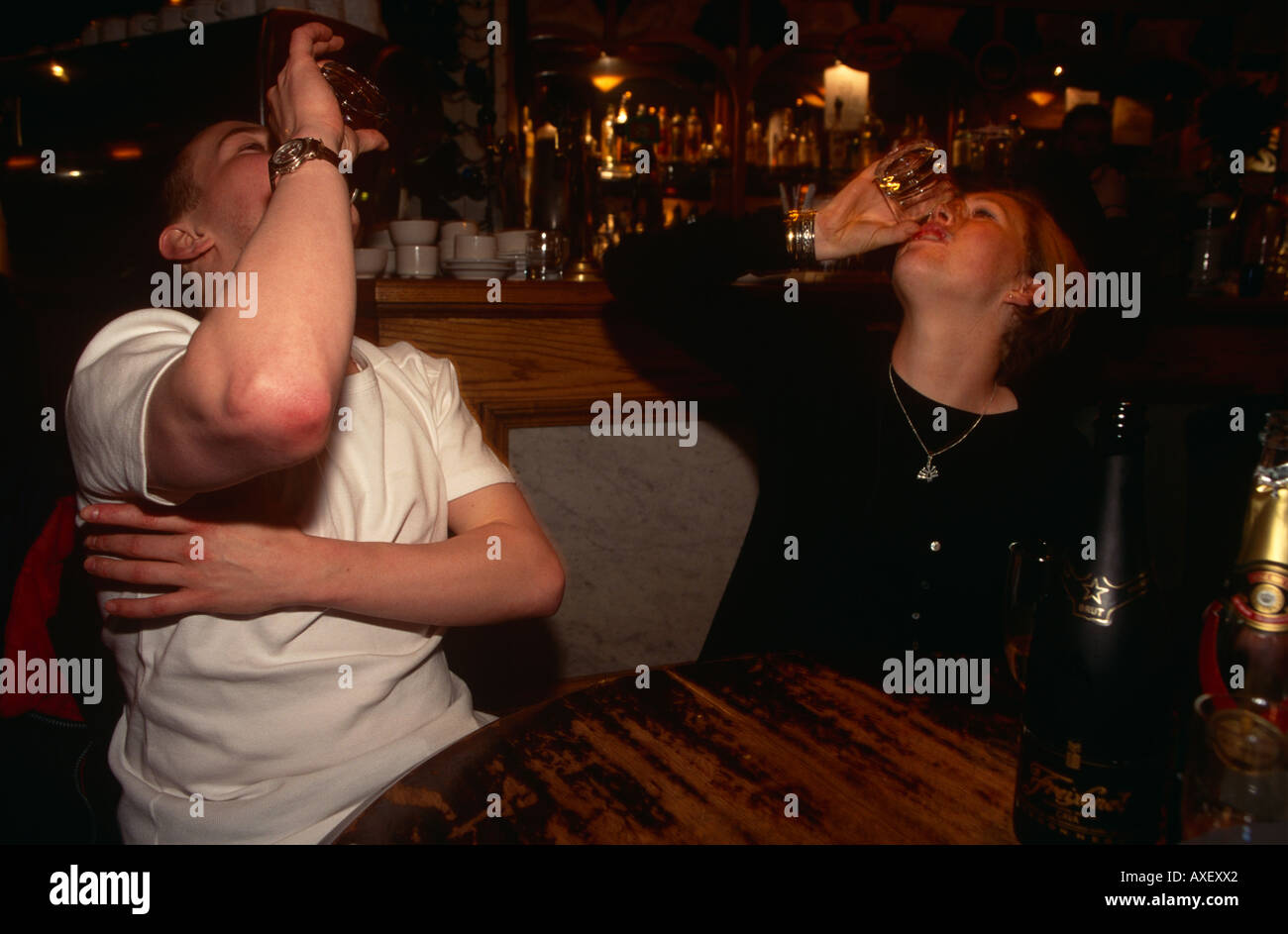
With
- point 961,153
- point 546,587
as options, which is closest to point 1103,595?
point 546,587

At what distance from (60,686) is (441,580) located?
57 cm

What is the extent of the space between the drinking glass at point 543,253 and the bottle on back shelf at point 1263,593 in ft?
6.17

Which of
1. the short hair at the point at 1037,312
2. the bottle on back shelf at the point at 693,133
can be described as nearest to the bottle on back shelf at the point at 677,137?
the bottle on back shelf at the point at 693,133

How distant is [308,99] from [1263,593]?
102 cm

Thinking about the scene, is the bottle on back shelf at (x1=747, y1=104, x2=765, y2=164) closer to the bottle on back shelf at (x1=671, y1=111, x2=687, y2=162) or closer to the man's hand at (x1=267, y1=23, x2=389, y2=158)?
the bottle on back shelf at (x1=671, y1=111, x2=687, y2=162)

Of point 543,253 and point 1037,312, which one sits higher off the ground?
point 543,253

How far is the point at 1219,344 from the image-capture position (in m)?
2.62

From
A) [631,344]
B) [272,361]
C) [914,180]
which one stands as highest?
[914,180]

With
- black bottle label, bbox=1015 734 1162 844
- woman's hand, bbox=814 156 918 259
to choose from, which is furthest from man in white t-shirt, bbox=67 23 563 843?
woman's hand, bbox=814 156 918 259

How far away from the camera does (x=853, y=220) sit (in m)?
1.64

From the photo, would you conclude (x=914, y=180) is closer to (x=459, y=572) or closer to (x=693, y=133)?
(x=459, y=572)

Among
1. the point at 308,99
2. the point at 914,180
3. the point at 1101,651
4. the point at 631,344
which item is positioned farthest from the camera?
the point at 631,344
